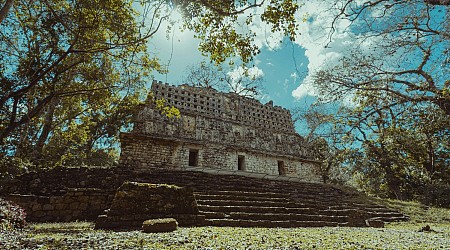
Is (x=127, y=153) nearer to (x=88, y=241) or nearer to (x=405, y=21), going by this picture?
(x=88, y=241)

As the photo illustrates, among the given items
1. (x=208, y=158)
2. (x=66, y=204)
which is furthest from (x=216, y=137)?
(x=66, y=204)

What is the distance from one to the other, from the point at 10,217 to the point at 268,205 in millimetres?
6564

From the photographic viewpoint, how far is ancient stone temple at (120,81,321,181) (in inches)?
439

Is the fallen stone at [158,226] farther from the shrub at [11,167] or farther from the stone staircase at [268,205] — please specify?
the shrub at [11,167]

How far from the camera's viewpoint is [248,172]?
41.0 feet

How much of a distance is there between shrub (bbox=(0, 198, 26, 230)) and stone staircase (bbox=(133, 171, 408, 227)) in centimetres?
387

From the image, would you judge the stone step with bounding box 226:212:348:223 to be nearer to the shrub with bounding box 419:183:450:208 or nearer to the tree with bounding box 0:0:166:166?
the tree with bounding box 0:0:166:166

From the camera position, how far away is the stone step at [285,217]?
6188 mm

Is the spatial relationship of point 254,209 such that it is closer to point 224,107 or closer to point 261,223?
point 261,223

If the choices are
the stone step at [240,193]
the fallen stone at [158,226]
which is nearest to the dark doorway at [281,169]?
the stone step at [240,193]

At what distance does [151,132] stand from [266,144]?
743cm

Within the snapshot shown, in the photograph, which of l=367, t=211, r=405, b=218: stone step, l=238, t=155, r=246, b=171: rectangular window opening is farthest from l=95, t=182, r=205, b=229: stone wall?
l=238, t=155, r=246, b=171: rectangular window opening

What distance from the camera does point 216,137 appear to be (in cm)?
1314

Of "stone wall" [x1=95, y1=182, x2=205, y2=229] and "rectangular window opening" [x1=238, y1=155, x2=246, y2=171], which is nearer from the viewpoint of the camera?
"stone wall" [x1=95, y1=182, x2=205, y2=229]
